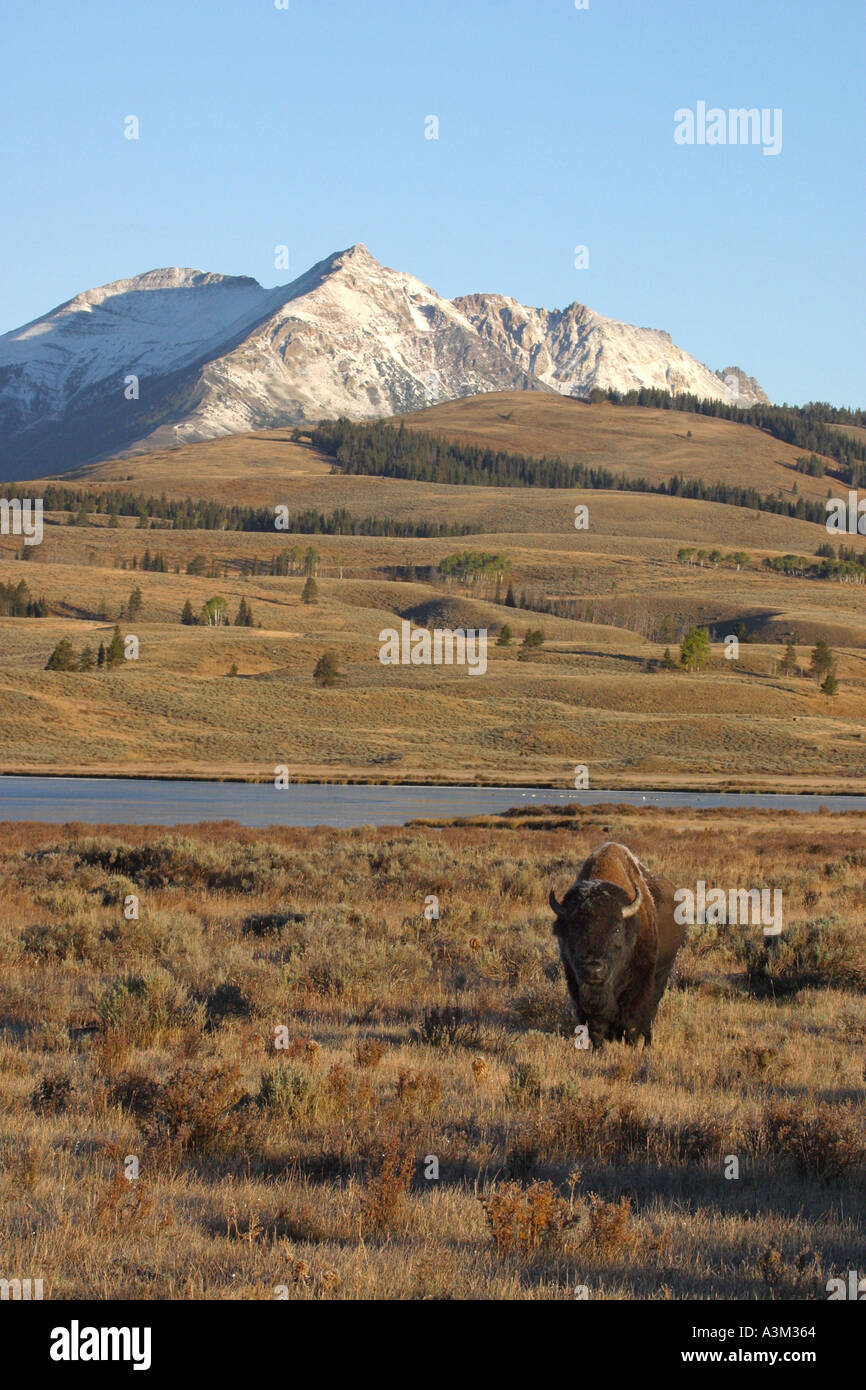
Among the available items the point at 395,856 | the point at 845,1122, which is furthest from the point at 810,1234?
the point at 395,856

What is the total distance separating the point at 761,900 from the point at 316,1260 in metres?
13.5

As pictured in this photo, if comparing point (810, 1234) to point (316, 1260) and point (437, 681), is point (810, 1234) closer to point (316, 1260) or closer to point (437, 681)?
point (316, 1260)

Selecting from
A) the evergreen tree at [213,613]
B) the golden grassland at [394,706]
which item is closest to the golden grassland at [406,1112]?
the golden grassland at [394,706]

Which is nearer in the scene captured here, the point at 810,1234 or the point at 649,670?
the point at 810,1234

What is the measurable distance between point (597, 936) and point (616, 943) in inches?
7.5

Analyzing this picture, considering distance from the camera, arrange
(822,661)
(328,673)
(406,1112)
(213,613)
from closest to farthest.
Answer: (406,1112) < (328,673) < (822,661) < (213,613)

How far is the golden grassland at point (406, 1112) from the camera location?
19.5 feet

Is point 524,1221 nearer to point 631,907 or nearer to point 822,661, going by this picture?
point 631,907

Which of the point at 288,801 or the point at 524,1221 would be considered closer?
the point at 524,1221

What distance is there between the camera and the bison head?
31.0 ft

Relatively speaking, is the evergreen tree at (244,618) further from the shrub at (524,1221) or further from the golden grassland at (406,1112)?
the shrub at (524,1221)

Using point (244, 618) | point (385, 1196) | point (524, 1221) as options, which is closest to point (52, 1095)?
point (385, 1196)

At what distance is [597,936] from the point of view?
9.43 m

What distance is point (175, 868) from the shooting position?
2058 cm
